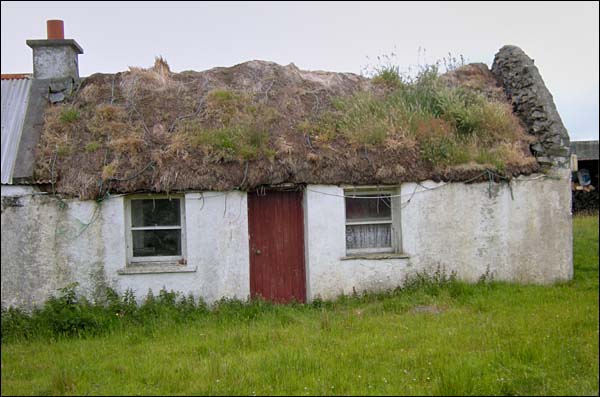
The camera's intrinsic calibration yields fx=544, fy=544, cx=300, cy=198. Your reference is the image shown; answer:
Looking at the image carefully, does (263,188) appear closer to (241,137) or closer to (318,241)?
(241,137)

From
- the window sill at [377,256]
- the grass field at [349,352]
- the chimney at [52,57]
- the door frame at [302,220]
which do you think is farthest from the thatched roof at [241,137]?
the grass field at [349,352]

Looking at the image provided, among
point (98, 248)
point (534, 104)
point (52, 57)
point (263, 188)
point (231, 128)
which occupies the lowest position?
point (98, 248)

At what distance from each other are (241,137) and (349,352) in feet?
15.6

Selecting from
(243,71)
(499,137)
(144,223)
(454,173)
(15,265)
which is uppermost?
(243,71)

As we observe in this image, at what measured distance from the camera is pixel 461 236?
10.4 meters

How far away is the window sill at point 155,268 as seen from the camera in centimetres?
941

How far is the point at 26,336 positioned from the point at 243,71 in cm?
695

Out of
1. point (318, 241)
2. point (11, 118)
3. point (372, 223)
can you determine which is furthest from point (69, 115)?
point (372, 223)

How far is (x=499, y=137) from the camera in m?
10.9

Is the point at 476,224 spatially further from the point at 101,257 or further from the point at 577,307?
the point at 101,257

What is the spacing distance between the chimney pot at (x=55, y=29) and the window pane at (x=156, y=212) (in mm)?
4310

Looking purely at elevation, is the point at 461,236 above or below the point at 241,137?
below

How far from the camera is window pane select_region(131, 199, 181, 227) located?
9945 mm

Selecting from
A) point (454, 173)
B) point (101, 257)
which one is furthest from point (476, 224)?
point (101, 257)
